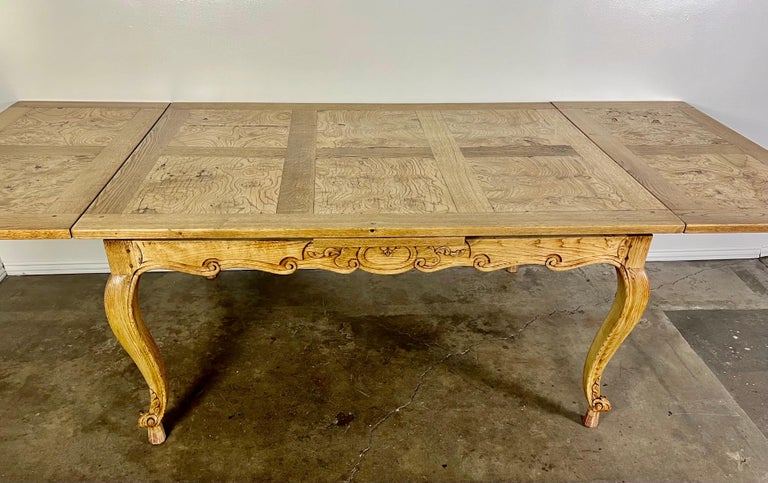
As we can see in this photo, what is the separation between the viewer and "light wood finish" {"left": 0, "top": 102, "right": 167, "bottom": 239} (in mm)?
1408

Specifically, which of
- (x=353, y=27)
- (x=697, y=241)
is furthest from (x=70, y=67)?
(x=697, y=241)

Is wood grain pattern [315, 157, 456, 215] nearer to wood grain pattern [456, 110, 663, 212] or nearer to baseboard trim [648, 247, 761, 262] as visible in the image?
wood grain pattern [456, 110, 663, 212]

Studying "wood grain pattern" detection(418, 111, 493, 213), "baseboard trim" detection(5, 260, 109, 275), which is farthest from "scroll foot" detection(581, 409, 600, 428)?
"baseboard trim" detection(5, 260, 109, 275)

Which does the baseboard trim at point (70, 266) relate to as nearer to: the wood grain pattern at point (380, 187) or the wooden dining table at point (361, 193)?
the wooden dining table at point (361, 193)

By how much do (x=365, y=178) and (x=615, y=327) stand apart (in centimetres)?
87

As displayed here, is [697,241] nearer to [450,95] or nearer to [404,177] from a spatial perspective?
[450,95]

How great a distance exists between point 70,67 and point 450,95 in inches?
57.0

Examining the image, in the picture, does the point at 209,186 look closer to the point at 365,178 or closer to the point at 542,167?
the point at 365,178

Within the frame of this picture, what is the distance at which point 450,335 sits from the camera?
2262 millimetres

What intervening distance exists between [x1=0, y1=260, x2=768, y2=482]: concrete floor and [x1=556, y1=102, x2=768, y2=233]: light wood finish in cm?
79

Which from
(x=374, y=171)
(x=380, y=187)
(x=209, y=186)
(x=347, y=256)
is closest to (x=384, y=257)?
(x=347, y=256)

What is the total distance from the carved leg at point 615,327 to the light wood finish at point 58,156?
4.90 feet

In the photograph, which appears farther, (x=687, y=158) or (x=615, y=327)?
(x=687, y=158)

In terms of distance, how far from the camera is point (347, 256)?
150 centimetres
